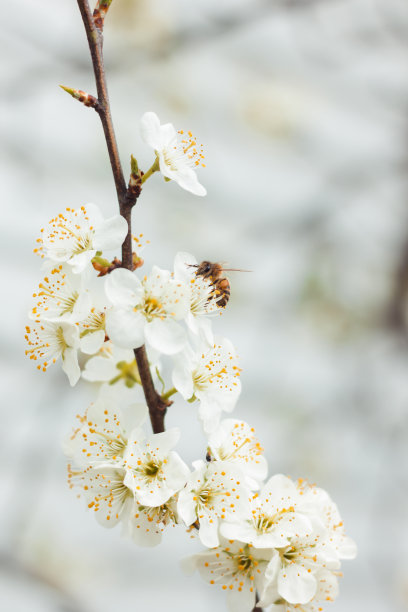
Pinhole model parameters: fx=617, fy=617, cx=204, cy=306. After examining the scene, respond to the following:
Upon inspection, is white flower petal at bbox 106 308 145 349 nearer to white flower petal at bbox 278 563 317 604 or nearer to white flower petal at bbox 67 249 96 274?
white flower petal at bbox 67 249 96 274

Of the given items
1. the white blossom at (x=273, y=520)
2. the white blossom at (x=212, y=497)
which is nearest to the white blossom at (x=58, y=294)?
the white blossom at (x=212, y=497)

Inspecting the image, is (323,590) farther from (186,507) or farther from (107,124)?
(107,124)

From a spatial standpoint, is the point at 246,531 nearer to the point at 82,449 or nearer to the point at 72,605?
the point at 82,449

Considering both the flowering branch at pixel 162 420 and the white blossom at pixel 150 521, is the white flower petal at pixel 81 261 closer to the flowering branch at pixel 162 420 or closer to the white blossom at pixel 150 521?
the flowering branch at pixel 162 420

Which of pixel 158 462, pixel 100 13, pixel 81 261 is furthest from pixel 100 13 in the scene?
pixel 158 462

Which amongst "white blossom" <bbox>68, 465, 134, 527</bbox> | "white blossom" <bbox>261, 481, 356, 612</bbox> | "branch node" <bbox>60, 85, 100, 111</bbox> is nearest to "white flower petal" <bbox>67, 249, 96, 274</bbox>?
"branch node" <bbox>60, 85, 100, 111</bbox>

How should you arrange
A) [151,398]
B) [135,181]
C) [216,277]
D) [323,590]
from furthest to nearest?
1. [216,277]
2. [323,590]
3. [151,398]
4. [135,181]
